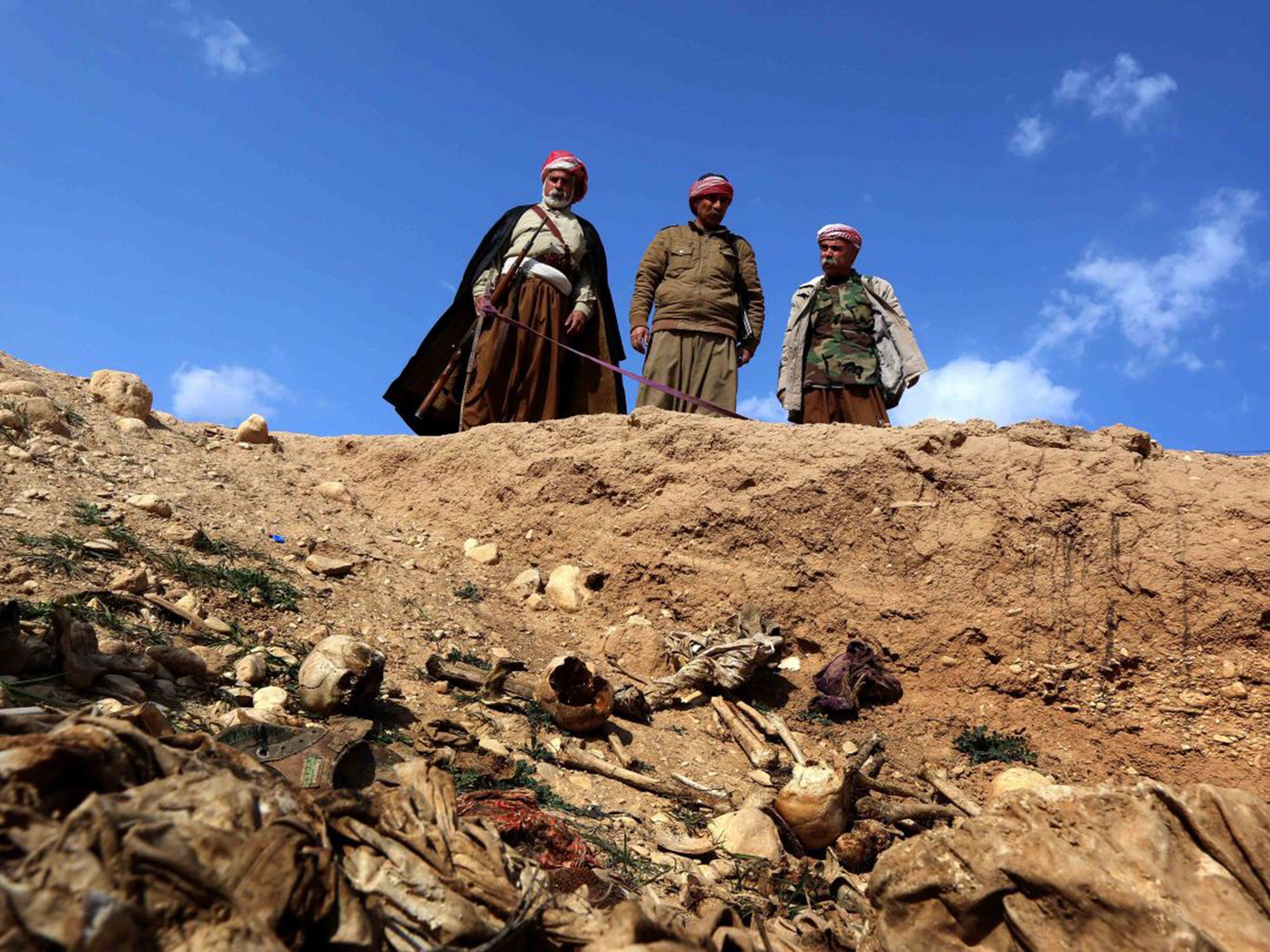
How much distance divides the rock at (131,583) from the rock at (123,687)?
897mm

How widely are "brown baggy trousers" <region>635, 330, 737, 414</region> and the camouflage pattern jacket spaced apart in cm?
39

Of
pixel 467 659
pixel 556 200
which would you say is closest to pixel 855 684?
pixel 467 659

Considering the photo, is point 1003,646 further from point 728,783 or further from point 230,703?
point 230,703

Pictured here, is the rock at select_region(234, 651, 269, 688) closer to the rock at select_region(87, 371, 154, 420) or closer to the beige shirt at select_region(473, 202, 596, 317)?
the rock at select_region(87, 371, 154, 420)

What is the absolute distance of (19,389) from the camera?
582 cm

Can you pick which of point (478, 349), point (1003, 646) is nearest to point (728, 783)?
point (1003, 646)

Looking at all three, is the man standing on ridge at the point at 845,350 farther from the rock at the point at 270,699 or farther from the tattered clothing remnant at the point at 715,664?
the rock at the point at 270,699

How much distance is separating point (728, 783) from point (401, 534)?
285cm

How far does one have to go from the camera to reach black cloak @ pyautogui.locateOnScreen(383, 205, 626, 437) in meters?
7.52

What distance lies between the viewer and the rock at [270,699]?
3.49 m

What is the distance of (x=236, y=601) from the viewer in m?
4.43

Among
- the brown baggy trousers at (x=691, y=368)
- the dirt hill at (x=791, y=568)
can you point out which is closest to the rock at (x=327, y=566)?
the dirt hill at (x=791, y=568)

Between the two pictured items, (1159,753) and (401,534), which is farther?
(401,534)

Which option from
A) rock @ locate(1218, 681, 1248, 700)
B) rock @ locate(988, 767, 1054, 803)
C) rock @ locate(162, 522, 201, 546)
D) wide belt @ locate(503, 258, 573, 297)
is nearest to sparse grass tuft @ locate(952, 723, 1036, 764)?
rock @ locate(988, 767, 1054, 803)
